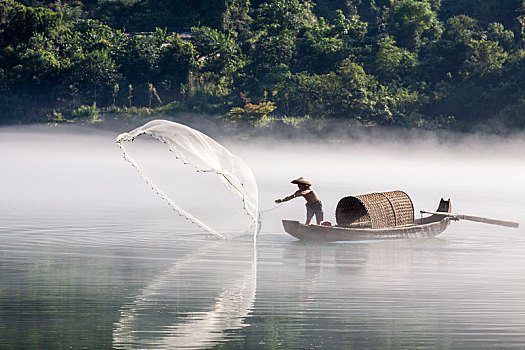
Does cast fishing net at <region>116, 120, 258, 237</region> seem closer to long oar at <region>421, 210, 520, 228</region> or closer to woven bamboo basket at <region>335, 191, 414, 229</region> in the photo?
woven bamboo basket at <region>335, 191, 414, 229</region>

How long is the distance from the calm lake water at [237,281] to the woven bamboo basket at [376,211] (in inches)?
20.5

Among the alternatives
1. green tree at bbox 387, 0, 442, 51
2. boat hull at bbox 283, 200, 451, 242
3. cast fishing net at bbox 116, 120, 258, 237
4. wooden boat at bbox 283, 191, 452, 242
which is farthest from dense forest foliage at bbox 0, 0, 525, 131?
cast fishing net at bbox 116, 120, 258, 237

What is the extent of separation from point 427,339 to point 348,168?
38.2 metres

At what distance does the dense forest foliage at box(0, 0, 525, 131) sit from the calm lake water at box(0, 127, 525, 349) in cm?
1940

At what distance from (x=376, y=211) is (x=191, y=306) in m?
8.08

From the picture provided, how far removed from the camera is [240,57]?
175 ft

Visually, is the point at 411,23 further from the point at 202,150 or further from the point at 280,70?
the point at 202,150

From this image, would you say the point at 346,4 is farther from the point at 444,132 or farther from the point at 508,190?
the point at 508,190

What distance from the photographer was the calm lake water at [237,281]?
10.4m

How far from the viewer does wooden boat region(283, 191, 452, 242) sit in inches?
712

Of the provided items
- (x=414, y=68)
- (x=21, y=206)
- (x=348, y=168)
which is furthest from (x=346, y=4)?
(x=21, y=206)

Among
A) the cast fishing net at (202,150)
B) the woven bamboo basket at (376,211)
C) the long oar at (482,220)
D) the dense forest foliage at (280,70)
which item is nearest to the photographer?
the cast fishing net at (202,150)

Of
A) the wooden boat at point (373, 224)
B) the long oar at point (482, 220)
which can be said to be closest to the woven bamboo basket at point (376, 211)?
the wooden boat at point (373, 224)

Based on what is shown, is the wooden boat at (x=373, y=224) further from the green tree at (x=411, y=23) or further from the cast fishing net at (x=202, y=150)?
the green tree at (x=411, y=23)
